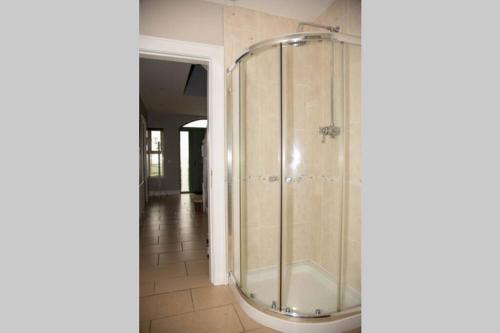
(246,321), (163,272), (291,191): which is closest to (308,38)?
(291,191)

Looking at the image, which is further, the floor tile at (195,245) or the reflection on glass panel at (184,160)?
→ the reflection on glass panel at (184,160)

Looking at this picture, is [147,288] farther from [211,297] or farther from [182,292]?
[211,297]

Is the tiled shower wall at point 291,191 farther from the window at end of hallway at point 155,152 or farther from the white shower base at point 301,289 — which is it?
the window at end of hallway at point 155,152

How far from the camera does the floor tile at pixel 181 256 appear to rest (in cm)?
276

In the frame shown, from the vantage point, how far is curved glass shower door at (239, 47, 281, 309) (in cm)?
207

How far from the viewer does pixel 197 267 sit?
2.56 m

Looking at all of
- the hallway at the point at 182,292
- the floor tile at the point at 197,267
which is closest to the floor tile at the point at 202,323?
the hallway at the point at 182,292

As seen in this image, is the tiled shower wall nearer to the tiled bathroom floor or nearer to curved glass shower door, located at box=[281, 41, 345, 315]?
curved glass shower door, located at box=[281, 41, 345, 315]

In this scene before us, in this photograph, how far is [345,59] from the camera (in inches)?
70.9

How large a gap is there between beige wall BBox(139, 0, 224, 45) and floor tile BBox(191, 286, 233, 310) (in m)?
2.01

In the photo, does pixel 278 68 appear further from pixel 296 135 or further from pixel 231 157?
pixel 231 157

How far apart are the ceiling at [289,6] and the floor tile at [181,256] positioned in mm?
2478

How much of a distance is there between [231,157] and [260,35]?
108 centimetres

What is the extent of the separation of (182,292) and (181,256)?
2.67 feet
